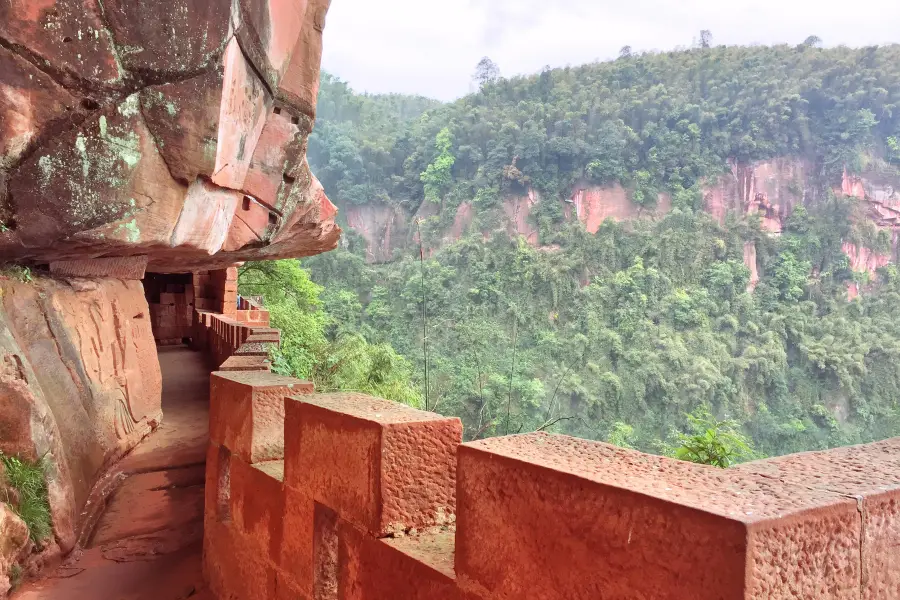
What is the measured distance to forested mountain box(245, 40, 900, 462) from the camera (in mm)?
29578

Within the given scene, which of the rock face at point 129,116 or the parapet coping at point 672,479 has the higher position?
the rock face at point 129,116

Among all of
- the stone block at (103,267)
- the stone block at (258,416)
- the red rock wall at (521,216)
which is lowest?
the stone block at (258,416)

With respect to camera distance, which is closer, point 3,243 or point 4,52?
point 4,52

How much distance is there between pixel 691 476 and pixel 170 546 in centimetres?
411

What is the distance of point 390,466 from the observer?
1932 millimetres

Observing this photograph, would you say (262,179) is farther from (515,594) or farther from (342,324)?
(342,324)

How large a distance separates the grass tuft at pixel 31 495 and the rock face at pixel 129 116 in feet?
5.29

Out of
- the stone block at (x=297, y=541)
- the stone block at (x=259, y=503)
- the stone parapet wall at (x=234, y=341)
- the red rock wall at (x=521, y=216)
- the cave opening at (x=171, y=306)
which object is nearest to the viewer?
the stone block at (x=297, y=541)

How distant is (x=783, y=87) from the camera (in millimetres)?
41375

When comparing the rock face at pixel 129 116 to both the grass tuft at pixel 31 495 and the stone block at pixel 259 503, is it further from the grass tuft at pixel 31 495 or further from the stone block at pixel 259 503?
the stone block at pixel 259 503

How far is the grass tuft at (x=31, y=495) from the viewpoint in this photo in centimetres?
353

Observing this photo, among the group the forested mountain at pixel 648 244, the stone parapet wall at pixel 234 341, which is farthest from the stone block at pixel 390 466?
the forested mountain at pixel 648 244

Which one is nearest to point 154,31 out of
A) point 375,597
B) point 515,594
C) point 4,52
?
point 4,52

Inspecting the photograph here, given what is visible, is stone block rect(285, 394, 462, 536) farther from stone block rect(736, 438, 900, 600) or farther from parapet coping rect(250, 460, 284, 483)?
stone block rect(736, 438, 900, 600)
